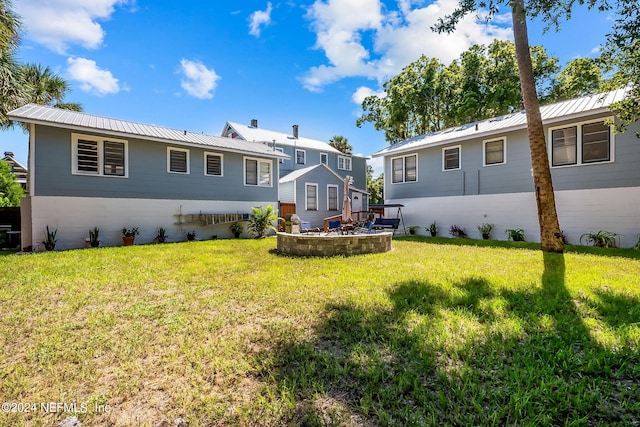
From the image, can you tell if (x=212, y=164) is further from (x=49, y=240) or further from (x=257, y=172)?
(x=49, y=240)

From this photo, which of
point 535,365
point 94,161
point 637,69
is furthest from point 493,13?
point 94,161

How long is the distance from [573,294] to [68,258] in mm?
10575

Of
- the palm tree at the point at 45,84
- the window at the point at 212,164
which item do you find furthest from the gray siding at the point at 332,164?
the palm tree at the point at 45,84

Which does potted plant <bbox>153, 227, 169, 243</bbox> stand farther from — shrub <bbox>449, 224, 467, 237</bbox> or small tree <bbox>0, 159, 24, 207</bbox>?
small tree <bbox>0, 159, 24, 207</bbox>

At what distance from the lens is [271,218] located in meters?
12.8

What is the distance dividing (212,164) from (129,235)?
4.37 m

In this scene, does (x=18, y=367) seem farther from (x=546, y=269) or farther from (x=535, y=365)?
(x=546, y=269)

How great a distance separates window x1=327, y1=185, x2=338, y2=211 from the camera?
19.5m

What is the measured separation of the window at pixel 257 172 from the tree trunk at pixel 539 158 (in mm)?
10705

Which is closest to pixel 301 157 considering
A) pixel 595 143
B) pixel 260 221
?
pixel 260 221

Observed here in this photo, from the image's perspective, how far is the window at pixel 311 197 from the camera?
18250 mm

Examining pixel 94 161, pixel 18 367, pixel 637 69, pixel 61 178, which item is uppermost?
pixel 637 69

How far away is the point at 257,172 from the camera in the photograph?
45.6 feet

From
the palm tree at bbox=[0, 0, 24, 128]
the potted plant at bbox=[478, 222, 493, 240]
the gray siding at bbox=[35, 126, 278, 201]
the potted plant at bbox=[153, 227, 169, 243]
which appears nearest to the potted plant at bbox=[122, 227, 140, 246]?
the potted plant at bbox=[153, 227, 169, 243]
